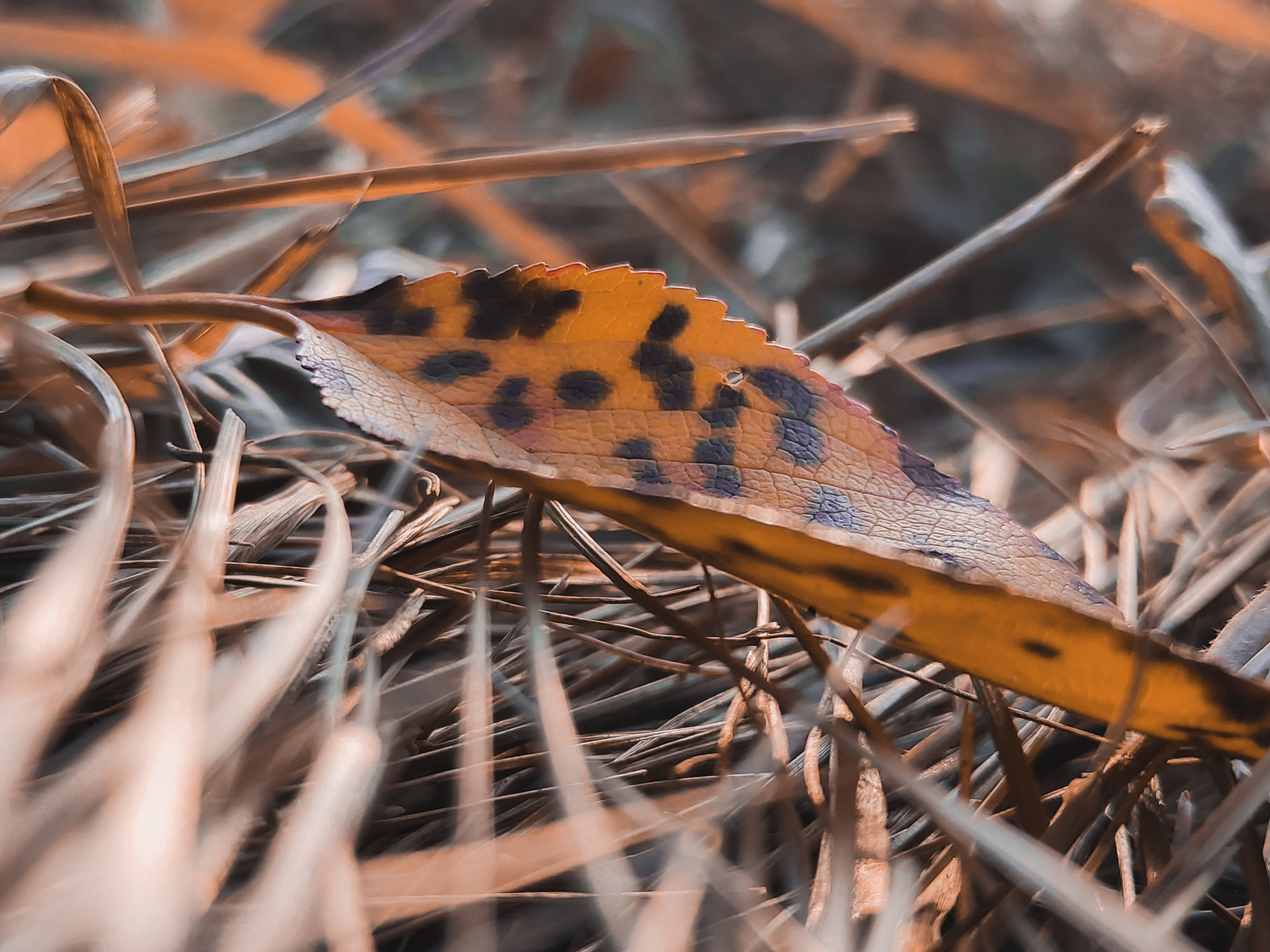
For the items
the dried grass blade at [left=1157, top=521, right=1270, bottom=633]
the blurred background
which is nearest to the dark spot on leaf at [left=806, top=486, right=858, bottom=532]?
the dried grass blade at [left=1157, top=521, right=1270, bottom=633]

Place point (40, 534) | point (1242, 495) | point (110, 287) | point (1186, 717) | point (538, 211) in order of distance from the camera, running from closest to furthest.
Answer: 1. point (1186, 717)
2. point (40, 534)
3. point (1242, 495)
4. point (110, 287)
5. point (538, 211)

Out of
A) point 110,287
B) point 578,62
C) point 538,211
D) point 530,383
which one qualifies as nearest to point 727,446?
point 530,383

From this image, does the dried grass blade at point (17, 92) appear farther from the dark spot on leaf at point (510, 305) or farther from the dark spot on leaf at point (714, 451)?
the dark spot on leaf at point (714, 451)

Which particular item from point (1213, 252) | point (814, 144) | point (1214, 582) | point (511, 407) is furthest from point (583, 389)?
point (814, 144)

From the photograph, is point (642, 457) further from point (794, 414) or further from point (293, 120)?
point (293, 120)

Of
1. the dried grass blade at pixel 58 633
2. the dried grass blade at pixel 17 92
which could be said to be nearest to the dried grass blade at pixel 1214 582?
the dried grass blade at pixel 58 633

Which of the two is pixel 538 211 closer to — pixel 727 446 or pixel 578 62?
pixel 578 62

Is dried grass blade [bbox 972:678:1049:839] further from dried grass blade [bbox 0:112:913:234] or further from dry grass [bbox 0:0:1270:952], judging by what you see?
dried grass blade [bbox 0:112:913:234]
